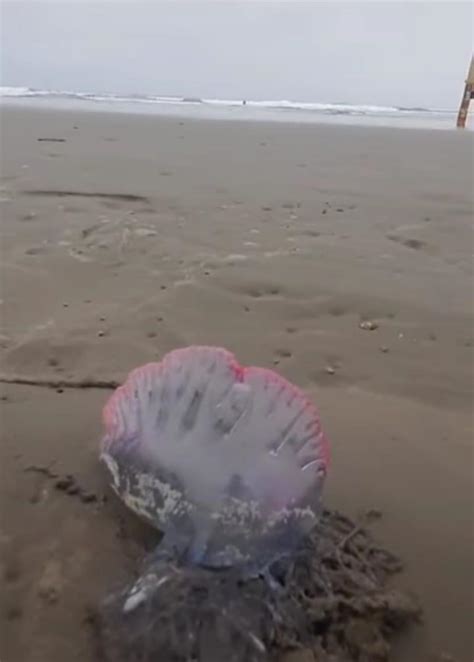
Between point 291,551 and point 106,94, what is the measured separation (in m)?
14.7

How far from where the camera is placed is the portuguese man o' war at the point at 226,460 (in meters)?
1.21

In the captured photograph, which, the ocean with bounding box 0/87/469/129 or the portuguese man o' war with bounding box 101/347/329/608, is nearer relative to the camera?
the portuguese man o' war with bounding box 101/347/329/608

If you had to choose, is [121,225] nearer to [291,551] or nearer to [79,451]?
[79,451]

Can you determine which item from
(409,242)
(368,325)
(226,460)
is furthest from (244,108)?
(226,460)

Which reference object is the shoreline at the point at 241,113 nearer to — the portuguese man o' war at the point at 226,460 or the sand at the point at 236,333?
the sand at the point at 236,333

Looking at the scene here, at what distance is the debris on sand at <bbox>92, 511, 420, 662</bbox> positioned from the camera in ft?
3.62

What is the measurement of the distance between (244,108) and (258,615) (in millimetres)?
12585

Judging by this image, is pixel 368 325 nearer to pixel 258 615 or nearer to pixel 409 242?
pixel 409 242

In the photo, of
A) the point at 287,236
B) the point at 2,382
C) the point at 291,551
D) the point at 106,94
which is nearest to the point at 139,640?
the point at 291,551

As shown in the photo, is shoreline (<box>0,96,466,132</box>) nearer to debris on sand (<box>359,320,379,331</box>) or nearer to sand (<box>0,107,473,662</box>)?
sand (<box>0,107,473,662</box>)

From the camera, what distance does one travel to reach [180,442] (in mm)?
1247

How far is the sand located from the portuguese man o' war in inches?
5.7

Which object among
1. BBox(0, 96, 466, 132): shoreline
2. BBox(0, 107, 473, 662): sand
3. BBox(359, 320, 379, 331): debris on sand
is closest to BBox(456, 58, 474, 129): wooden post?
BBox(0, 96, 466, 132): shoreline

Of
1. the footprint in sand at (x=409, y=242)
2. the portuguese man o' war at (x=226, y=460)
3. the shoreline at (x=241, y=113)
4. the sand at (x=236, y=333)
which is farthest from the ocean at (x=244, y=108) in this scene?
the portuguese man o' war at (x=226, y=460)
